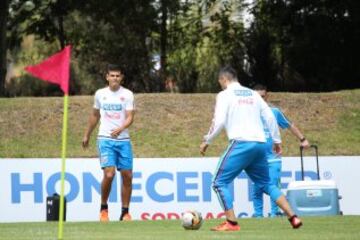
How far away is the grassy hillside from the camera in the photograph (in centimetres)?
2361

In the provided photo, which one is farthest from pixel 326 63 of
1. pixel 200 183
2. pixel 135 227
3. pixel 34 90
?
pixel 135 227

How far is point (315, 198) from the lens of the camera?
18109 mm

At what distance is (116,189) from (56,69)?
9.86 m

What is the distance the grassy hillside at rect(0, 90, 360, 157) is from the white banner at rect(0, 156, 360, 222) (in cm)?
253

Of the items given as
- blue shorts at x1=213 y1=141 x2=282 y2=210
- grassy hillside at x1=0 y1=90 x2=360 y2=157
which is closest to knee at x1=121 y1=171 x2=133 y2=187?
blue shorts at x1=213 y1=141 x2=282 y2=210

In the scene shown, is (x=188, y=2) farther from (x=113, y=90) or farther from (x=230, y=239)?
(x=230, y=239)

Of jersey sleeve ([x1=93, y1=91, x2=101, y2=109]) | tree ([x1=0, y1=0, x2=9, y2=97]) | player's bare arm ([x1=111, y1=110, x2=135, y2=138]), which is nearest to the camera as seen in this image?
player's bare arm ([x1=111, y1=110, x2=135, y2=138])

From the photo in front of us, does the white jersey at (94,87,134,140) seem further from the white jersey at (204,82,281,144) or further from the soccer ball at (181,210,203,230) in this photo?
the white jersey at (204,82,281,144)

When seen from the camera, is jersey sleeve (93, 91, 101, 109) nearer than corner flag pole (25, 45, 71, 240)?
No

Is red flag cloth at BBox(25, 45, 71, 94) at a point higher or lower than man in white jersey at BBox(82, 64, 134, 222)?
higher

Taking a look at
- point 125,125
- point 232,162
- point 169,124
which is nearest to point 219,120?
point 232,162

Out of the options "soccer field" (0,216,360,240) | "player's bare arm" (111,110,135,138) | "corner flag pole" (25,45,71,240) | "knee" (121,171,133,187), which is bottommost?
"soccer field" (0,216,360,240)

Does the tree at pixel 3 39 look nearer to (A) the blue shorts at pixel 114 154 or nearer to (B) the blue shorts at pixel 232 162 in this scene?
(A) the blue shorts at pixel 114 154

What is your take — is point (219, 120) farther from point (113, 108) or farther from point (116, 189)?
point (116, 189)
